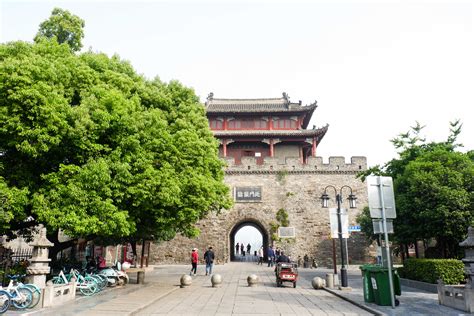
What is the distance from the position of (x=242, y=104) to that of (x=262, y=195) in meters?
11.1

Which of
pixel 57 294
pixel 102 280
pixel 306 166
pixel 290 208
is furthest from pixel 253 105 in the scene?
pixel 57 294

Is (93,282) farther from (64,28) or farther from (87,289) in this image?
(64,28)

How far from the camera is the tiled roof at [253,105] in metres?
31.6

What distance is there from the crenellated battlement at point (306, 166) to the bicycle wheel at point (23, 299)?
19570 mm

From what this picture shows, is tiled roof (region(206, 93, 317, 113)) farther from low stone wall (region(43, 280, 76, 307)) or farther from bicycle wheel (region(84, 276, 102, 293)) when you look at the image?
low stone wall (region(43, 280, 76, 307))

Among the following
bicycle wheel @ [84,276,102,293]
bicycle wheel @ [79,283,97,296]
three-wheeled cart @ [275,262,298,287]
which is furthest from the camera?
three-wheeled cart @ [275,262,298,287]

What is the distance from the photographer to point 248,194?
27.3 m

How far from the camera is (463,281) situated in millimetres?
12109

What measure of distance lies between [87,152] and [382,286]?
9.45 m

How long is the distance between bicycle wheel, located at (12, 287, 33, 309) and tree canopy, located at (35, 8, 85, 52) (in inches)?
498

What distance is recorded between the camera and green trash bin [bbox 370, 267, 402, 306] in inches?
357

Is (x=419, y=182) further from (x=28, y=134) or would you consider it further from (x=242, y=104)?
(x=242, y=104)

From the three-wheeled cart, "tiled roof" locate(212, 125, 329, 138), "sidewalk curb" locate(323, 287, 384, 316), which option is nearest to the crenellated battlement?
"tiled roof" locate(212, 125, 329, 138)

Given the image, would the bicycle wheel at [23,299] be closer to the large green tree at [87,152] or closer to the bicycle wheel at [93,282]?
the large green tree at [87,152]
